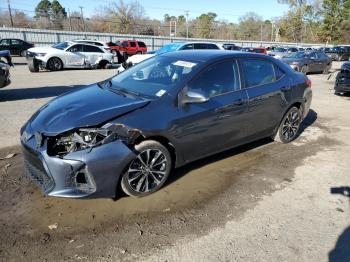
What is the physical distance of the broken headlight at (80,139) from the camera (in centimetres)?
344

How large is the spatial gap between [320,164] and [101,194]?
138 inches

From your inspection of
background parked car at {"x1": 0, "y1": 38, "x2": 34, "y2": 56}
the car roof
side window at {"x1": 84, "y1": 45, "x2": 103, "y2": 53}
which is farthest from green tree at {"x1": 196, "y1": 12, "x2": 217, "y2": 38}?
the car roof

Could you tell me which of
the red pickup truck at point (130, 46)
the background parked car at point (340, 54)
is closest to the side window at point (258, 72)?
the red pickup truck at point (130, 46)

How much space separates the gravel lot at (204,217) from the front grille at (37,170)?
293 mm

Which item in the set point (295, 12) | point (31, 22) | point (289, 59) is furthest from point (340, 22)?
point (31, 22)

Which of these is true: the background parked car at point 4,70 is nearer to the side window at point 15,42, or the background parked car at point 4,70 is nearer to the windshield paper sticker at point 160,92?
the windshield paper sticker at point 160,92

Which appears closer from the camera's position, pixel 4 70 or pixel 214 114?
pixel 214 114

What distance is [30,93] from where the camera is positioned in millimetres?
10422

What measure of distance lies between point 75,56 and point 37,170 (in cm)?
1591

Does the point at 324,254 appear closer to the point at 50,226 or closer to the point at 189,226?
the point at 189,226

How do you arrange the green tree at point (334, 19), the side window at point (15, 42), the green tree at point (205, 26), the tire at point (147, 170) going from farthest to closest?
the green tree at point (205, 26), the green tree at point (334, 19), the side window at point (15, 42), the tire at point (147, 170)

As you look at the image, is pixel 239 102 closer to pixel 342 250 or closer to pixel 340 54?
pixel 342 250

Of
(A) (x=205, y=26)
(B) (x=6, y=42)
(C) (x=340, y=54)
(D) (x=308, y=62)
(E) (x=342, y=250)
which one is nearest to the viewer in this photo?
(E) (x=342, y=250)

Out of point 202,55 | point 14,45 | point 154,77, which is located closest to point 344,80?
point 202,55
